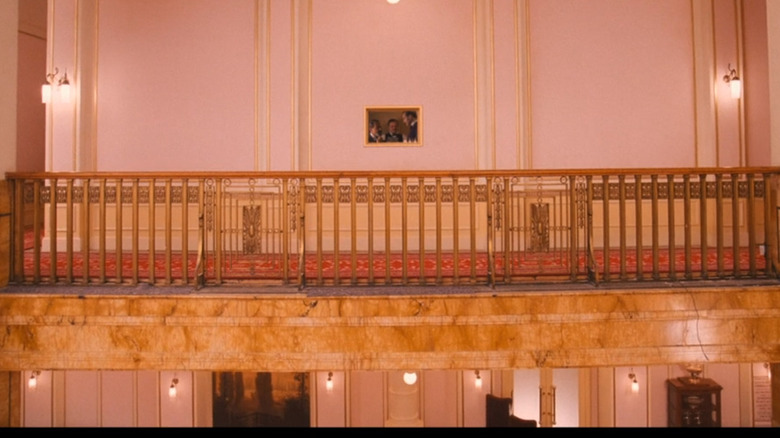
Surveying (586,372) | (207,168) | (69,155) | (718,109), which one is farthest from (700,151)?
(69,155)

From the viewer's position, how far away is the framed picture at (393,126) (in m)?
7.24

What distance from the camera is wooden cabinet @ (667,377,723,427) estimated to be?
8.08 metres

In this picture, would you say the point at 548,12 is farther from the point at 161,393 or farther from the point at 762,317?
the point at 161,393

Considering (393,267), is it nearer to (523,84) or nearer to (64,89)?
(523,84)

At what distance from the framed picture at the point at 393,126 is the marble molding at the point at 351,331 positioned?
3.37 metres

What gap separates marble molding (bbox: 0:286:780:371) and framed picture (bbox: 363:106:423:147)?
337cm

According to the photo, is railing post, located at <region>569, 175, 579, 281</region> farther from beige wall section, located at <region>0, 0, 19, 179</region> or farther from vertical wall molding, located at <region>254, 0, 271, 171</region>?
beige wall section, located at <region>0, 0, 19, 179</region>

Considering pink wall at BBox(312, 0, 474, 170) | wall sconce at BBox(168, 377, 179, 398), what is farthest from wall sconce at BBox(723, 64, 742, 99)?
wall sconce at BBox(168, 377, 179, 398)

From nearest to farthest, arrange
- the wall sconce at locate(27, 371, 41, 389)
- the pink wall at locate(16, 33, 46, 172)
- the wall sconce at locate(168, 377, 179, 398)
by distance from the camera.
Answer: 1. the wall sconce at locate(27, 371, 41, 389)
2. the wall sconce at locate(168, 377, 179, 398)
3. the pink wall at locate(16, 33, 46, 172)

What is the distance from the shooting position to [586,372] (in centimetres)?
885

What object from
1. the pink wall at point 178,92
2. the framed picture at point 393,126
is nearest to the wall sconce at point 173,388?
the pink wall at point 178,92

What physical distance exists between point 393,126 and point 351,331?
11.9ft

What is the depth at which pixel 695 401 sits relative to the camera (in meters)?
8.08

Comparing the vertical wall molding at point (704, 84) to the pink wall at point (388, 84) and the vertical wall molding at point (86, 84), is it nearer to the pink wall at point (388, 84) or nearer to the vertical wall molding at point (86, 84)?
the pink wall at point (388, 84)
